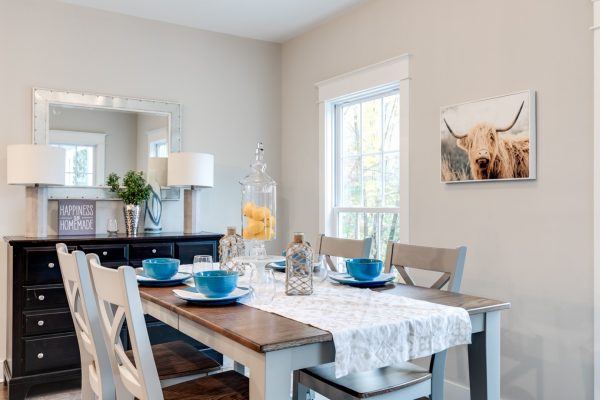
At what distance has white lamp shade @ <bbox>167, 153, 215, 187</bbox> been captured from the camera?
3.79 m

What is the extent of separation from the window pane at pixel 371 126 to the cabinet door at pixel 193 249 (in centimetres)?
133

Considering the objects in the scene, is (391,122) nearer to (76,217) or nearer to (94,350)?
(76,217)

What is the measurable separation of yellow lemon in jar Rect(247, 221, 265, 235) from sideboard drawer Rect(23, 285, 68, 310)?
Answer: 1.75 meters

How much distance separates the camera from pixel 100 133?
381 cm

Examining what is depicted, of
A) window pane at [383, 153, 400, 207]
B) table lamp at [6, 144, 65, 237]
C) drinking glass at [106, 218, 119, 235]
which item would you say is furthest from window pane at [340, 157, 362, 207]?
table lamp at [6, 144, 65, 237]

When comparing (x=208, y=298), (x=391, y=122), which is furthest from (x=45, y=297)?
(x=391, y=122)

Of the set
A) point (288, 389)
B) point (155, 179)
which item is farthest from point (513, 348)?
point (155, 179)

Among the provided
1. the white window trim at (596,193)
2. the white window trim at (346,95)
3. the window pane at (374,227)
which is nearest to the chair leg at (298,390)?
the white window trim at (596,193)

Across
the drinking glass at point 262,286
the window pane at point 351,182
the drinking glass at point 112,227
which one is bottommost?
the drinking glass at point 262,286

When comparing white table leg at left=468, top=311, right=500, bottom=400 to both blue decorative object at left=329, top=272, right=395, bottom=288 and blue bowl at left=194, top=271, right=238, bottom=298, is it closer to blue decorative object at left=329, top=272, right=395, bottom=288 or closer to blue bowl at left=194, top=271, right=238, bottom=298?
blue decorative object at left=329, top=272, right=395, bottom=288

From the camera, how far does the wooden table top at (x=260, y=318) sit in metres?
1.33

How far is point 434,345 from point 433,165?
5.95 ft

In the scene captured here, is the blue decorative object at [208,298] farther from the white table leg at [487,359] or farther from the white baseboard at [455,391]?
the white baseboard at [455,391]

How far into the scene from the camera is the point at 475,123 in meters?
2.90
